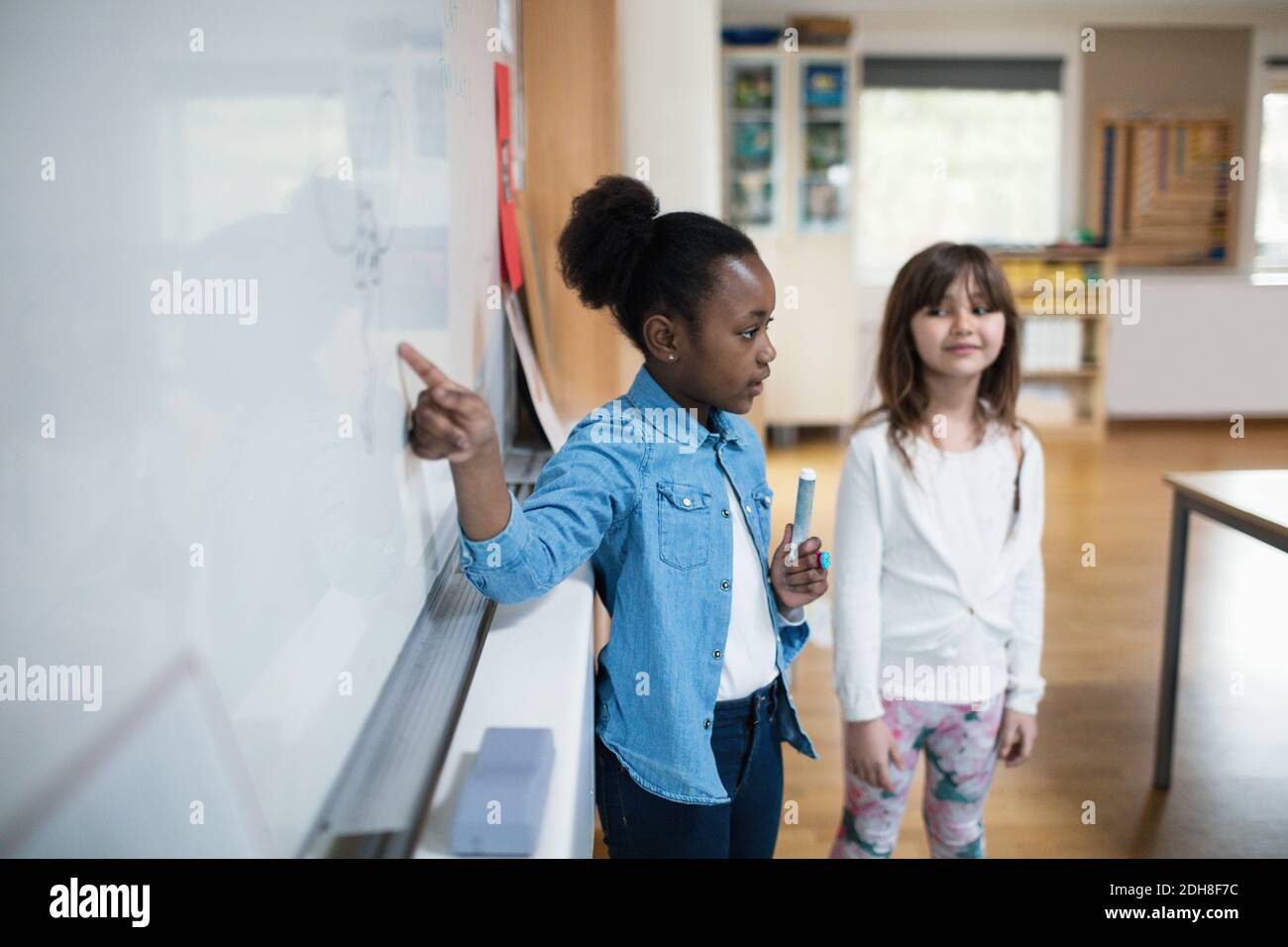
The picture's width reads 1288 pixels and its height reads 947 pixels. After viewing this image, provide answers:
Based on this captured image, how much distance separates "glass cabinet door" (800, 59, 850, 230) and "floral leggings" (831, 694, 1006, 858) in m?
3.73

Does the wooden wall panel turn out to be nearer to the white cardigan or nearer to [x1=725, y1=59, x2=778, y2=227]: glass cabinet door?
the white cardigan

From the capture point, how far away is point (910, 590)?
3.39 ft

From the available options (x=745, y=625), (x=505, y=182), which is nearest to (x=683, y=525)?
(x=745, y=625)

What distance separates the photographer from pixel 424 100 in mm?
697

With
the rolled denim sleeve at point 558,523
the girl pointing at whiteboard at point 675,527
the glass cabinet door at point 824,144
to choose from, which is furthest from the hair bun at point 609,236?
the glass cabinet door at point 824,144

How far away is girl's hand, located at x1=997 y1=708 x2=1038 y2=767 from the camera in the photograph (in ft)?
3.40

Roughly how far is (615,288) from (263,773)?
1.56 ft

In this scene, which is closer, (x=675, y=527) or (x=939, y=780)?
(x=675, y=527)

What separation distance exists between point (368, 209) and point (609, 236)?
0.25 meters

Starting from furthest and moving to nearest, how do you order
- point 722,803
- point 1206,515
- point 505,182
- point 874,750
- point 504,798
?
point 1206,515, point 505,182, point 874,750, point 722,803, point 504,798

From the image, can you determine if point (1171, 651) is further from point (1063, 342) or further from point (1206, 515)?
point (1063, 342)

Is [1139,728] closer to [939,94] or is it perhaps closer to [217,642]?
[217,642]
